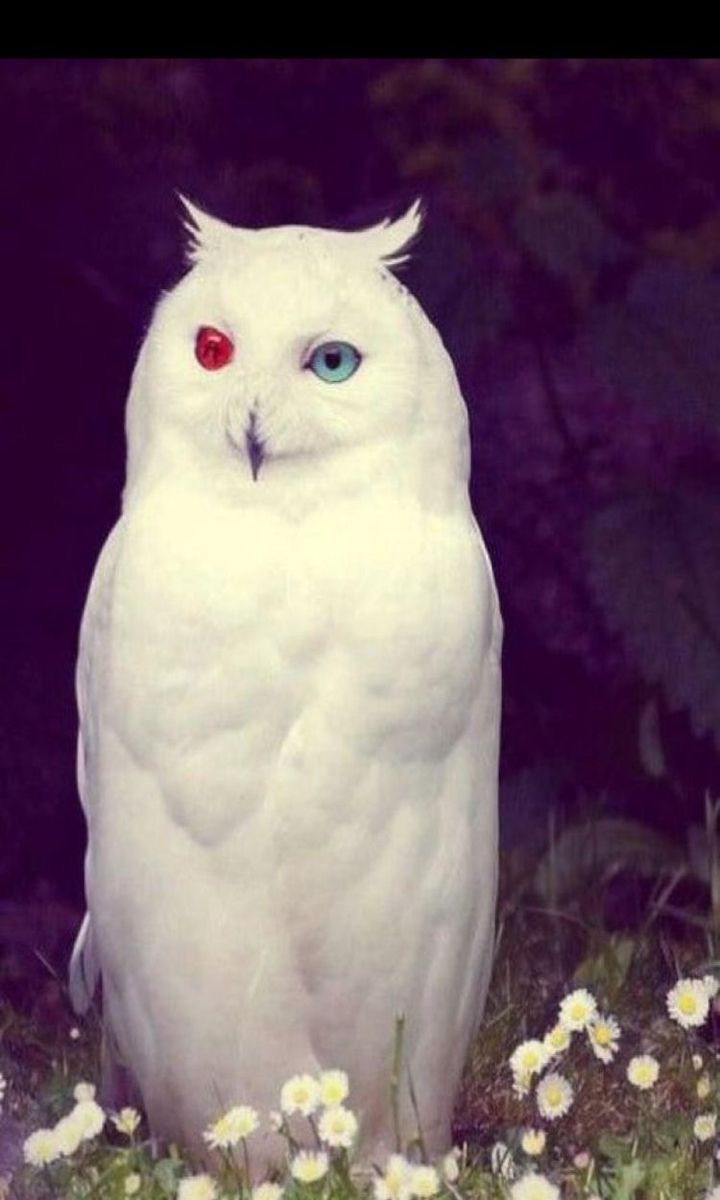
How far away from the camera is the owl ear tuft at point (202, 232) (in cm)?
197

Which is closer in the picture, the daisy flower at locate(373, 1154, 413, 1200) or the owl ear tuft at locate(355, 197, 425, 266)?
the daisy flower at locate(373, 1154, 413, 1200)

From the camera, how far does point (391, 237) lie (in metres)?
1.97

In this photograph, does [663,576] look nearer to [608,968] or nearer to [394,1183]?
[608,968]

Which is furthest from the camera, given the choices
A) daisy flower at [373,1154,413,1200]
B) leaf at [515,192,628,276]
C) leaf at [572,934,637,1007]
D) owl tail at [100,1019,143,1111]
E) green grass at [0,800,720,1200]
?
leaf at [572,934,637,1007]

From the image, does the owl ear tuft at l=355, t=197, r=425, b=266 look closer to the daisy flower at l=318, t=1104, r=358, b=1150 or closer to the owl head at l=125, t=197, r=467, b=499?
the owl head at l=125, t=197, r=467, b=499

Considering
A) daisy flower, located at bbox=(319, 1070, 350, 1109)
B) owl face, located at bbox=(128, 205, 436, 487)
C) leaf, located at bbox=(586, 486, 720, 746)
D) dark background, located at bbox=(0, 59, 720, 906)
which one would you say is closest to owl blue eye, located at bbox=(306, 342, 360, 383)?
owl face, located at bbox=(128, 205, 436, 487)

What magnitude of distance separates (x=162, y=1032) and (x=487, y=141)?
83 cm

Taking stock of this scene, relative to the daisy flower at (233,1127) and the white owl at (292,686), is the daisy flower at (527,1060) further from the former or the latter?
the daisy flower at (233,1127)

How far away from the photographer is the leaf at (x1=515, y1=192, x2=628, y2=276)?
2.14 metres

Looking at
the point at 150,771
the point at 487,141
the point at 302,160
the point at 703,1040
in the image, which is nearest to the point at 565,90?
the point at 487,141

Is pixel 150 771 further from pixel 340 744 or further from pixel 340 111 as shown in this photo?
pixel 340 111

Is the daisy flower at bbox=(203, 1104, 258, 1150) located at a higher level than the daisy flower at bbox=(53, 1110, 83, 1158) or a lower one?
higher

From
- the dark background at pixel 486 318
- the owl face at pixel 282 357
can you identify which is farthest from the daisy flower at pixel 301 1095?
the owl face at pixel 282 357

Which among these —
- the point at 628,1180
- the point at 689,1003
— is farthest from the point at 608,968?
the point at 628,1180
